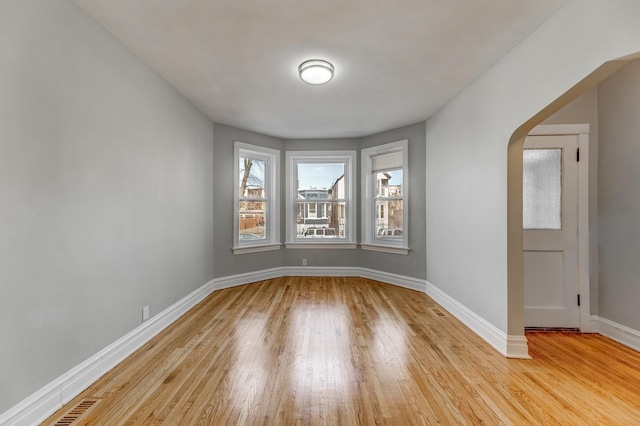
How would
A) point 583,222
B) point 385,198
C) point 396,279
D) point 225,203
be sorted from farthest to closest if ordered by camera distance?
point 385,198
point 396,279
point 225,203
point 583,222

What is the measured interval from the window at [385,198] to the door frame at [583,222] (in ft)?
6.86

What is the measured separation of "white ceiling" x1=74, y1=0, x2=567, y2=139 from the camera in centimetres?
196

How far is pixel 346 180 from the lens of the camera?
213 inches

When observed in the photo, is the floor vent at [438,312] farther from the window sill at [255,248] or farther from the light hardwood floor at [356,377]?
the window sill at [255,248]

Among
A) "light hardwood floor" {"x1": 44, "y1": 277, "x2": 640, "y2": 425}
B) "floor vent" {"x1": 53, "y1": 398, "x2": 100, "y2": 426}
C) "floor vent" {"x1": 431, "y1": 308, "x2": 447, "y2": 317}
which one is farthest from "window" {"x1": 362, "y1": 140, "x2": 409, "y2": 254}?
"floor vent" {"x1": 53, "y1": 398, "x2": 100, "y2": 426}

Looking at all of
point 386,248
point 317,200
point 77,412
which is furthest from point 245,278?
point 77,412

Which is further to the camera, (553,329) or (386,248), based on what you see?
(386,248)

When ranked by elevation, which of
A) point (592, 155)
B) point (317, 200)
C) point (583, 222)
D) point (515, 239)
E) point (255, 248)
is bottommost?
point (255, 248)

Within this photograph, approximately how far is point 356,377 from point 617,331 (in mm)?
2615

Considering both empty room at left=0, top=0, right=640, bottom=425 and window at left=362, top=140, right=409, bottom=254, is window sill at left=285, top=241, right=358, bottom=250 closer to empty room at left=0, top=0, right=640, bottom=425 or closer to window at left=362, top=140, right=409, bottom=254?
window at left=362, top=140, right=409, bottom=254

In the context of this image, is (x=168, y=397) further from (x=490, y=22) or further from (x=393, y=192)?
(x=393, y=192)

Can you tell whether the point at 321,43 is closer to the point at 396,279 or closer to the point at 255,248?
the point at 255,248

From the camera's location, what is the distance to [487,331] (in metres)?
2.72

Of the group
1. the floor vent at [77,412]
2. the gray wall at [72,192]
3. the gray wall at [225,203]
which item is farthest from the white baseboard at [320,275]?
the floor vent at [77,412]
